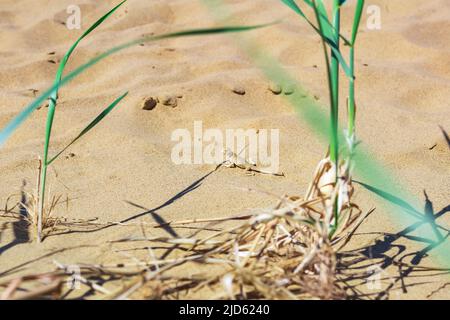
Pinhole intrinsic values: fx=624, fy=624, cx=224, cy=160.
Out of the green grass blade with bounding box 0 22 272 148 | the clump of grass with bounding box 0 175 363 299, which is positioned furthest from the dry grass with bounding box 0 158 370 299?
the green grass blade with bounding box 0 22 272 148

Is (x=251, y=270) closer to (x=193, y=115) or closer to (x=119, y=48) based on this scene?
(x=119, y=48)

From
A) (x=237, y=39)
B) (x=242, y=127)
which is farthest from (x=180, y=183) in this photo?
(x=237, y=39)

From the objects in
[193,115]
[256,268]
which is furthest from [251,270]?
[193,115]

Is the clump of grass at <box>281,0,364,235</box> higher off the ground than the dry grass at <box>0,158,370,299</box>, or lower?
higher

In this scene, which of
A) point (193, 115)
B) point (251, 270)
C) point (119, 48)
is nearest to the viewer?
point (119, 48)

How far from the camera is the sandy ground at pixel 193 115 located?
4.16 feet

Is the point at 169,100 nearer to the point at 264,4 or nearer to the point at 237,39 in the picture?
the point at 237,39

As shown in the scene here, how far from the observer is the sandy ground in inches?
49.9

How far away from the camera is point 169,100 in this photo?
2.14 m

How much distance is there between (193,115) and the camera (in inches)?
82.1

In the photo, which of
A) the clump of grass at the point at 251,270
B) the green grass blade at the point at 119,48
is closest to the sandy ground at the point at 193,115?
the clump of grass at the point at 251,270

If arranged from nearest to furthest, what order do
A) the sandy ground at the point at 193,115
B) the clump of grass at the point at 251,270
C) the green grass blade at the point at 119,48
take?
1. the green grass blade at the point at 119,48
2. the clump of grass at the point at 251,270
3. the sandy ground at the point at 193,115

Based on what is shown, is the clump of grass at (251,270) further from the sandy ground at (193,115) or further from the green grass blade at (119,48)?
the green grass blade at (119,48)

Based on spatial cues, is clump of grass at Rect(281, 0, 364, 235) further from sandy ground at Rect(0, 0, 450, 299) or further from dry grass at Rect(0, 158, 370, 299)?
sandy ground at Rect(0, 0, 450, 299)
